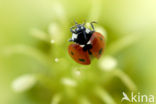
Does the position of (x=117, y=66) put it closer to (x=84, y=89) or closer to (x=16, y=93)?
(x=84, y=89)

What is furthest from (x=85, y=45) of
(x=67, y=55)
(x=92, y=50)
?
(x=67, y=55)

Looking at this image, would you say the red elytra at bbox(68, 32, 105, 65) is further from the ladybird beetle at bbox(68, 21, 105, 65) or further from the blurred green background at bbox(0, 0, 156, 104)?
the blurred green background at bbox(0, 0, 156, 104)

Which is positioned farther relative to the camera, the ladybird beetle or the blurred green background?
the blurred green background

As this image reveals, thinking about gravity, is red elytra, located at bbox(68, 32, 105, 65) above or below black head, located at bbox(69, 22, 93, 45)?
below

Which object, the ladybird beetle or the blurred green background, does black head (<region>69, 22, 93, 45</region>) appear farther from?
the blurred green background

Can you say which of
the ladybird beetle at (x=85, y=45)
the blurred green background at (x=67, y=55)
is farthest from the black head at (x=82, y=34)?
the blurred green background at (x=67, y=55)

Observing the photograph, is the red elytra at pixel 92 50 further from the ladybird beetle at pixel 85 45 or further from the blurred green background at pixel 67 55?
the blurred green background at pixel 67 55

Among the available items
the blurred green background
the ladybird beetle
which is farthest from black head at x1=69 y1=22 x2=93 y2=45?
the blurred green background

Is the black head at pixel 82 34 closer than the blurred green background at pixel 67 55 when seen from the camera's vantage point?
Yes
